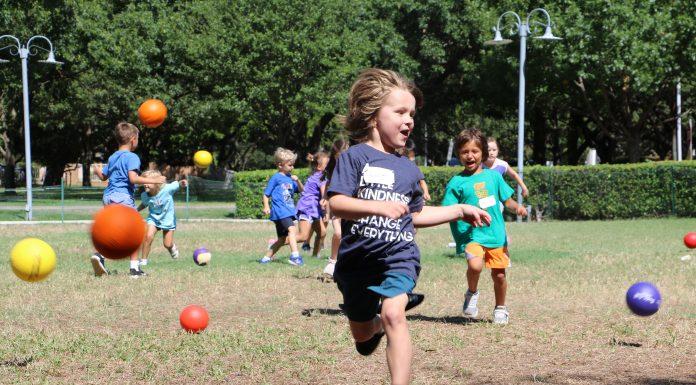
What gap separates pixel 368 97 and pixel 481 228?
2.92 meters

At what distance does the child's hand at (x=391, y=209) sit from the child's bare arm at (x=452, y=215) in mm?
477

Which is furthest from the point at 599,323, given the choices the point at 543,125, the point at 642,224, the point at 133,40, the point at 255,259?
the point at 543,125

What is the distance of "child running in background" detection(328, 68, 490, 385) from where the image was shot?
190 inches

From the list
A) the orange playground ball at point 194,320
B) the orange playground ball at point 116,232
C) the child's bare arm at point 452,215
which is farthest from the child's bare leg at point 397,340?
the orange playground ball at point 194,320

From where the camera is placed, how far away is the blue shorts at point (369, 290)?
4.91 meters

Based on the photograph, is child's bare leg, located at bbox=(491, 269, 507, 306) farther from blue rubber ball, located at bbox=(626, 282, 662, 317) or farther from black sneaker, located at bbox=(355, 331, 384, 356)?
black sneaker, located at bbox=(355, 331, 384, 356)

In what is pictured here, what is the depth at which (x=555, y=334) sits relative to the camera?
7.21 m

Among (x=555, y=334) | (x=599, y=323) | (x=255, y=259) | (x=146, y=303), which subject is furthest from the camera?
(x=255, y=259)

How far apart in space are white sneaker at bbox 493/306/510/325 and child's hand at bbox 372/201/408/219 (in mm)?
3466

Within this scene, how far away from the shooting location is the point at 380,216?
15.6ft

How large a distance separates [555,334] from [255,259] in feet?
23.0

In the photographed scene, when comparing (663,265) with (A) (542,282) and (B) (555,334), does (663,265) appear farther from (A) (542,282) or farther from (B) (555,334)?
(B) (555,334)

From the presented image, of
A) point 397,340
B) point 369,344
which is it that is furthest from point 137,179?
point 397,340

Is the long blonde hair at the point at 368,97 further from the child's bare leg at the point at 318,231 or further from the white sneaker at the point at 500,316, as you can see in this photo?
the child's bare leg at the point at 318,231
